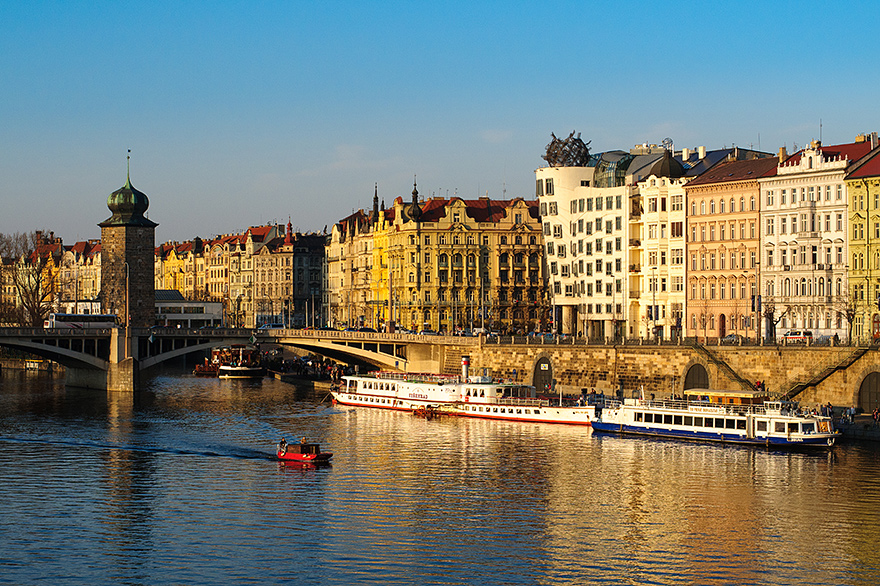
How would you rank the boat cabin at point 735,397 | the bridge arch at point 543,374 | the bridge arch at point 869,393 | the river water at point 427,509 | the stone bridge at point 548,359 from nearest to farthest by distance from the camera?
1. the river water at point 427,509
2. the boat cabin at point 735,397
3. the bridge arch at point 869,393
4. the stone bridge at point 548,359
5. the bridge arch at point 543,374

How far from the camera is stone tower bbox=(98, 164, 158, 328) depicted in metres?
169

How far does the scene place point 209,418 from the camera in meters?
111

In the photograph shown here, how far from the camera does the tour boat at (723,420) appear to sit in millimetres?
89188

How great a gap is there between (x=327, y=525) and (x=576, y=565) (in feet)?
41.9

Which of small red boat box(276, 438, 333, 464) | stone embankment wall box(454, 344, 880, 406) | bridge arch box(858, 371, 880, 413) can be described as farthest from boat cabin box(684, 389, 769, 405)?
small red boat box(276, 438, 333, 464)

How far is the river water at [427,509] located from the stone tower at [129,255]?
6609cm

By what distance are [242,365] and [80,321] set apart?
26.7 metres

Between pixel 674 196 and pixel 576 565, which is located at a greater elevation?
pixel 674 196

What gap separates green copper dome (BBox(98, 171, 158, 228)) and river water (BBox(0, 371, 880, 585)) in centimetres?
6684

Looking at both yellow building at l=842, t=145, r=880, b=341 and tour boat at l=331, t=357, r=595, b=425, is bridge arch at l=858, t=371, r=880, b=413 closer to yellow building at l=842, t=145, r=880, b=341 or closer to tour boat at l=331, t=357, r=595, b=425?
yellow building at l=842, t=145, r=880, b=341

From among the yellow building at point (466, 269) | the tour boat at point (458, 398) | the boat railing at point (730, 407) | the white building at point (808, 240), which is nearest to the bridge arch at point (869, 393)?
the boat railing at point (730, 407)

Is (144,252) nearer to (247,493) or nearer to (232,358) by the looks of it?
(232,358)

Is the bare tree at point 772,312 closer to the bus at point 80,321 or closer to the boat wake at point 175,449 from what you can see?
the boat wake at point 175,449

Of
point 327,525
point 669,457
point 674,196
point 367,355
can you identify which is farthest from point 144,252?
point 327,525
